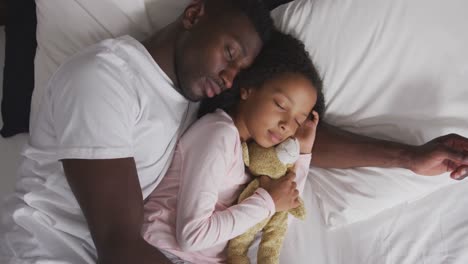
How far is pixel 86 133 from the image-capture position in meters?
0.90

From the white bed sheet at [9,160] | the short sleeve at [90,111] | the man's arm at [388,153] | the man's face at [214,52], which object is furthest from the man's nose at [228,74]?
the white bed sheet at [9,160]

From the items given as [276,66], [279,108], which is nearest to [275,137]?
[279,108]

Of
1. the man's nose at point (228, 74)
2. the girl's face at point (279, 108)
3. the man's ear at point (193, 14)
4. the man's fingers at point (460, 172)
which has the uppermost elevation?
the man's ear at point (193, 14)

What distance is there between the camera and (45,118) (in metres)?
1.05

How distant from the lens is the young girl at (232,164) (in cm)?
105

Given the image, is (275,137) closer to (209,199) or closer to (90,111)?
(209,199)

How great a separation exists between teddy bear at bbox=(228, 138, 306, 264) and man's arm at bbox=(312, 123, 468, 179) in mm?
132

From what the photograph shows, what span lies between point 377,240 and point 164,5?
813 millimetres

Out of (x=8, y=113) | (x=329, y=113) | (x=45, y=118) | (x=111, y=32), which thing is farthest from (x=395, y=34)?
(x=8, y=113)

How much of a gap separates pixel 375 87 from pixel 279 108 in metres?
0.31

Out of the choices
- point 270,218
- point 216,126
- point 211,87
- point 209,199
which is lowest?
point 270,218

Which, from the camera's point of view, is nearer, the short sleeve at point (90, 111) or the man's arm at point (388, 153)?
the short sleeve at point (90, 111)

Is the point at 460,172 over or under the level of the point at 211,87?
under

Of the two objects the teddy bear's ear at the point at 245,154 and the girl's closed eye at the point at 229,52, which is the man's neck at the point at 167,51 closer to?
the girl's closed eye at the point at 229,52
